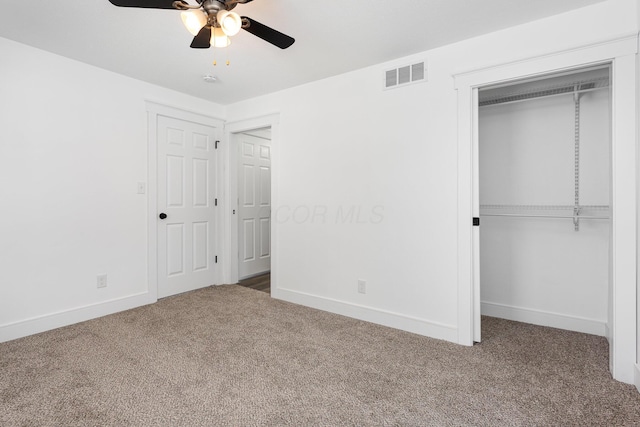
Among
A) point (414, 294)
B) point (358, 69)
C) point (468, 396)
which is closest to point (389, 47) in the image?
point (358, 69)

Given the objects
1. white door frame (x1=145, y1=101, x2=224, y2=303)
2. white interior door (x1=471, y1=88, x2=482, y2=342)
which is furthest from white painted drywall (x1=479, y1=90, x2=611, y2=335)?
white door frame (x1=145, y1=101, x2=224, y2=303)

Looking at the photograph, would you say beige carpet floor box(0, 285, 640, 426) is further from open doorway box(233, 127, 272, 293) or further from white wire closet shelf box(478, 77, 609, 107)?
white wire closet shelf box(478, 77, 609, 107)

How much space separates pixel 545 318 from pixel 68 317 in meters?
4.38

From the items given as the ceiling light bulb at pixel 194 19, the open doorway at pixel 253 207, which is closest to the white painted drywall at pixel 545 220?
the ceiling light bulb at pixel 194 19

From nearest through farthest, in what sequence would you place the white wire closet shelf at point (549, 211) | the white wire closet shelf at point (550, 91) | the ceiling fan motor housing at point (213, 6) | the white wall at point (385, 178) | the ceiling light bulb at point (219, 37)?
the ceiling fan motor housing at point (213, 6) < the ceiling light bulb at point (219, 37) < the white wall at point (385, 178) < the white wire closet shelf at point (550, 91) < the white wire closet shelf at point (549, 211)

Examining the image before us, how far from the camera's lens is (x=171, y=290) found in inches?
150

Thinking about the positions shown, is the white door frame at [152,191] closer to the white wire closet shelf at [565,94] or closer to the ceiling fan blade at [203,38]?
the ceiling fan blade at [203,38]

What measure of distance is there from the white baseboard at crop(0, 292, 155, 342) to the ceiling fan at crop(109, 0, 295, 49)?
2.66 m

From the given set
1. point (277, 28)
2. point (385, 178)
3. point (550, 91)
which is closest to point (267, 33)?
point (277, 28)

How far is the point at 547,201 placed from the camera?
2926 millimetres

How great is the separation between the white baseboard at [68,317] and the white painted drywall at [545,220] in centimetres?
367

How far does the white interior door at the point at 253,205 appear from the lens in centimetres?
454

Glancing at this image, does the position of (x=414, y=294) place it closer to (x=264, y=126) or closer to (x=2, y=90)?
(x=264, y=126)

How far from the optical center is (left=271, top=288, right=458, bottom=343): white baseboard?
2659 mm
